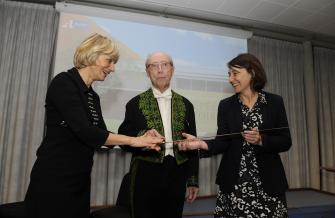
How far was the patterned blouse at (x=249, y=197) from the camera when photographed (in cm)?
125

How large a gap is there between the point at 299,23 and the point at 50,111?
153 inches

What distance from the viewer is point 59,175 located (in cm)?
106

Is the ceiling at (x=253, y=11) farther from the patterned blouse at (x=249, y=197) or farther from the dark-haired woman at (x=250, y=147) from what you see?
the patterned blouse at (x=249, y=197)

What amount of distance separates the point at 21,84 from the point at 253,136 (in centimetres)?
274

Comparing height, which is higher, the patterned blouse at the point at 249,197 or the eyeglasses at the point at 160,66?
the eyeglasses at the point at 160,66

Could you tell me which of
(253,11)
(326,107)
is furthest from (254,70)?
(326,107)

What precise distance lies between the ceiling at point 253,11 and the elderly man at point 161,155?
2.07 m

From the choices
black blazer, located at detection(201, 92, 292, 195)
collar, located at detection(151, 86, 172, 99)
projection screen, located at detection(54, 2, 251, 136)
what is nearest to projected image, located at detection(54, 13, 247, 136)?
projection screen, located at detection(54, 2, 251, 136)

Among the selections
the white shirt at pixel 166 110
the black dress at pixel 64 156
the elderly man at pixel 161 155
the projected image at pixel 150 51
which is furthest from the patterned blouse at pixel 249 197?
the projected image at pixel 150 51

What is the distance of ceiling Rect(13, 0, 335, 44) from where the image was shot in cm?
325

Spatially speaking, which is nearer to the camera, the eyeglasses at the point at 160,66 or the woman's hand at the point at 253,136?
the woman's hand at the point at 253,136

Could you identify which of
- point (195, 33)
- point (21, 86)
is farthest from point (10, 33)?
point (195, 33)

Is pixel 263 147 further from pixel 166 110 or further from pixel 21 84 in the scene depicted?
pixel 21 84

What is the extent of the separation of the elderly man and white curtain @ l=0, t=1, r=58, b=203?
1.92 m
